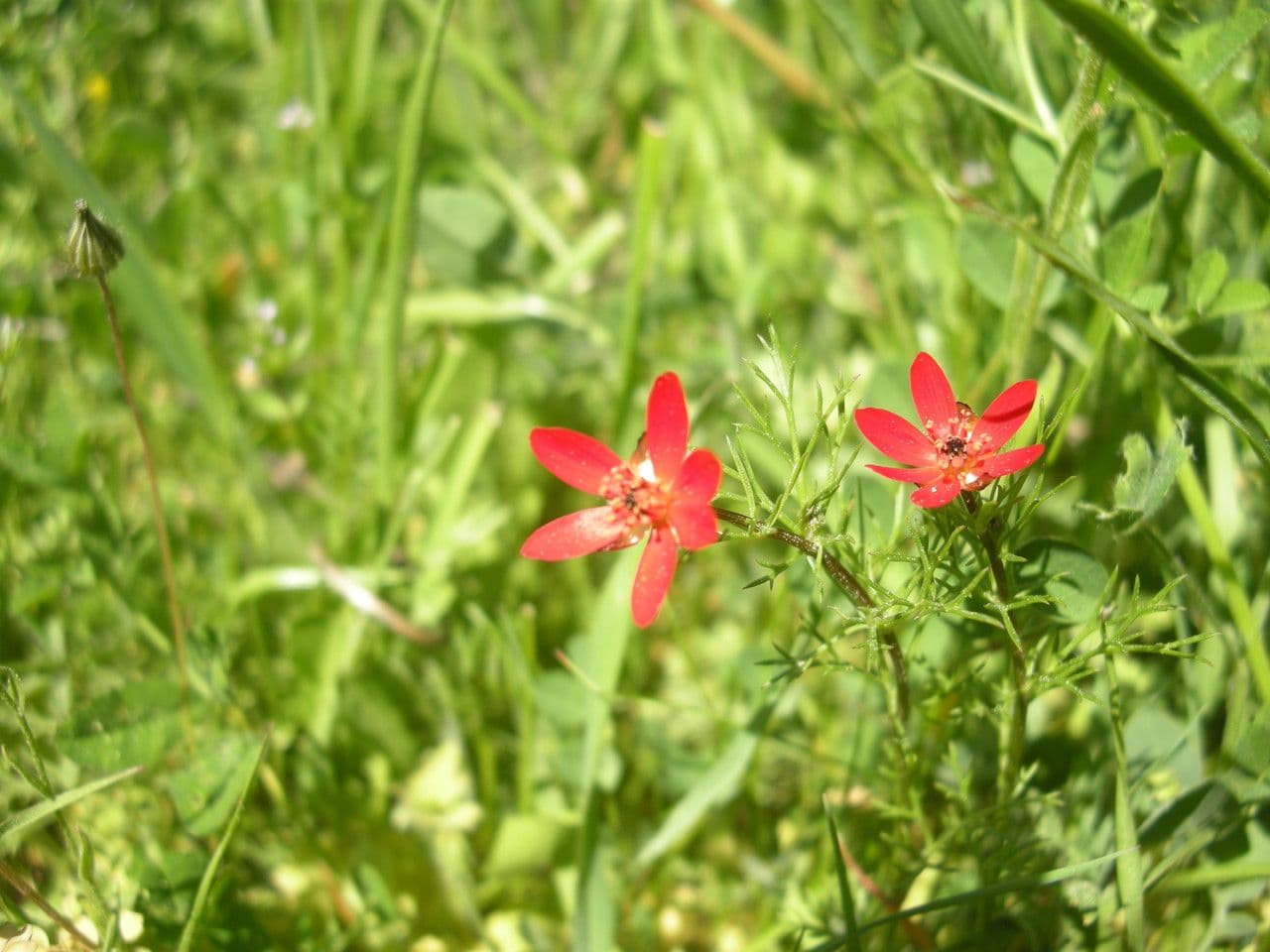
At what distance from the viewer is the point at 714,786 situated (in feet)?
4.24

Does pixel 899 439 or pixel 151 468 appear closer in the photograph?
pixel 899 439

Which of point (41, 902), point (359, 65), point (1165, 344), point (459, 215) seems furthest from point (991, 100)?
point (41, 902)

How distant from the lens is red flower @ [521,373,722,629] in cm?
88

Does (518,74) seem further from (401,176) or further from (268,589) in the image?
(268,589)

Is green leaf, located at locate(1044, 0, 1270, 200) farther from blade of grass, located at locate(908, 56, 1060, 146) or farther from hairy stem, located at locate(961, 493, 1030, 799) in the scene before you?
hairy stem, located at locate(961, 493, 1030, 799)

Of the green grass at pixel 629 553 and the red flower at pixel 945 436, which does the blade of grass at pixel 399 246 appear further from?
the red flower at pixel 945 436

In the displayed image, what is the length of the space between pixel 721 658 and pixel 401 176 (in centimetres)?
88

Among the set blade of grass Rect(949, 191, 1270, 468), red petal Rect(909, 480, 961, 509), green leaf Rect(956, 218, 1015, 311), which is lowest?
red petal Rect(909, 480, 961, 509)

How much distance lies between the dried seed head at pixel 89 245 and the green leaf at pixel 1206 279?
3.91 ft

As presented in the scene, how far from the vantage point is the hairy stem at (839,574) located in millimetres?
917

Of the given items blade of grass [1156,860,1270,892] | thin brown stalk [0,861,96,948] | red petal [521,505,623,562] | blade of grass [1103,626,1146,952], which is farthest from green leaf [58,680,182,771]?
blade of grass [1156,860,1270,892]

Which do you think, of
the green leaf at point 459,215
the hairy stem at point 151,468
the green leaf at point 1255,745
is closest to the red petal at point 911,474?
the green leaf at point 1255,745

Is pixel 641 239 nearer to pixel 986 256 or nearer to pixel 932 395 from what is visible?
pixel 986 256

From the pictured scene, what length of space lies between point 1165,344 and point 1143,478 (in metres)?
0.13
